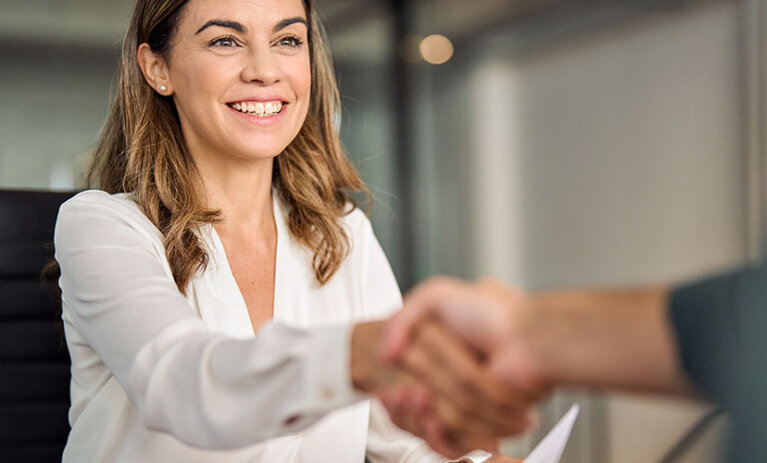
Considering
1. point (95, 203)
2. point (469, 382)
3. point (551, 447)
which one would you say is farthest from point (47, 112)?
point (469, 382)

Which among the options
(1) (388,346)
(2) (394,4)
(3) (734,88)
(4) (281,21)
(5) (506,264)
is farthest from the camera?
(2) (394,4)

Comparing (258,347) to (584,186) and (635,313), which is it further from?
(584,186)

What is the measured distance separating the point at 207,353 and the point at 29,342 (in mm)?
750

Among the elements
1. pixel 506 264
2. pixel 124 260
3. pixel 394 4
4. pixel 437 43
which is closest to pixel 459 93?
pixel 437 43

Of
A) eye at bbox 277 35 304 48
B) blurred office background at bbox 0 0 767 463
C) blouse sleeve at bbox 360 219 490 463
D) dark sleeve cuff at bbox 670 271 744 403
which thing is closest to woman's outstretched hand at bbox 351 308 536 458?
dark sleeve cuff at bbox 670 271 744 403

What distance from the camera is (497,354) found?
77 cm

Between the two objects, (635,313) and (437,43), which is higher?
(437,43)

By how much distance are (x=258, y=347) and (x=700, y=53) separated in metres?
2.55

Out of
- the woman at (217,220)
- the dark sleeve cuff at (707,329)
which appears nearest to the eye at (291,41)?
the woman at (217,220)

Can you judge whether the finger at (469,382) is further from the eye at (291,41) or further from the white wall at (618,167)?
the white wall at (618,167)

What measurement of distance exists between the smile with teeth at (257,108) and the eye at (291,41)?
4.9 inches

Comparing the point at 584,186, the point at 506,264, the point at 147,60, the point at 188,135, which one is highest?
the point at 147,60

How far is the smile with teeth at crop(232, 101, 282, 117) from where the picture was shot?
1498 millimetres

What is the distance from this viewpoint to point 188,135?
154 centimetres
